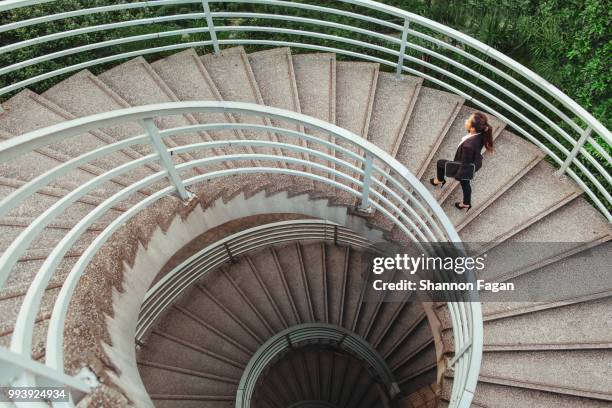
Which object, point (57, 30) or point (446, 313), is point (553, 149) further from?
point (57, 30)

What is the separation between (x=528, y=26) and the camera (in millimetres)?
6676

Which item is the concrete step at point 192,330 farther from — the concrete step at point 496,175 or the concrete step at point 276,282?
the concrete step at point 496,175

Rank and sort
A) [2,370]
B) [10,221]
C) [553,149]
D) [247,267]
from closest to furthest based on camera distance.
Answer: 1. [2,370]
2. [10,221]
3. [553,149]
4. [247,267]

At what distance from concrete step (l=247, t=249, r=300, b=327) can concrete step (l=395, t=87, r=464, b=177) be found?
10.6 feet

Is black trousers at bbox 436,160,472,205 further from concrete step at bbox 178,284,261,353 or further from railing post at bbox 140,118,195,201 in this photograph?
concrete step at bbox 178,284,261,353

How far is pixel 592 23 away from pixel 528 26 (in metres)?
0.91

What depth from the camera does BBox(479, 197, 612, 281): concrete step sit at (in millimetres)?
5043

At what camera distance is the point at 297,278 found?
7.95 meters

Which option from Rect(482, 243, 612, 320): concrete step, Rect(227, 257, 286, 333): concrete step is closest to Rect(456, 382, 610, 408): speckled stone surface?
Rect(482, 243, 612, 320): concrete step

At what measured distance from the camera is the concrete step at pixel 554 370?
14.7 feet

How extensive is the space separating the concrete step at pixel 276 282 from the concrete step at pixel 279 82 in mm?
2747

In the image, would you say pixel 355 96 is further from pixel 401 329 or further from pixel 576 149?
pixel 401 329

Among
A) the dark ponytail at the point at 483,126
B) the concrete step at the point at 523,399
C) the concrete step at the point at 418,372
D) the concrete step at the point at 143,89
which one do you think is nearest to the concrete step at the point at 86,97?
the concrete step at the point at 143,89

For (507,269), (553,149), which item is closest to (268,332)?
(507,269)
